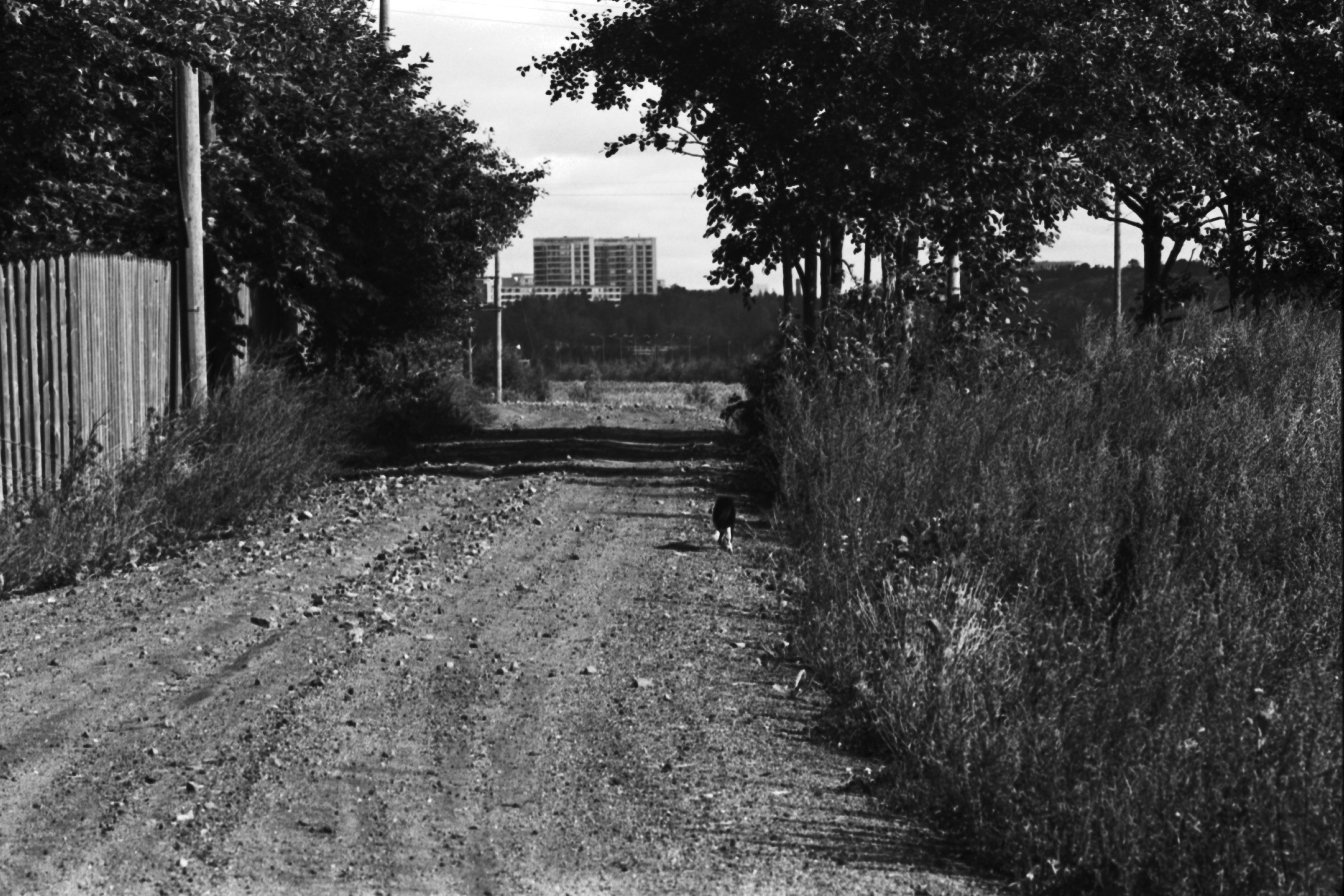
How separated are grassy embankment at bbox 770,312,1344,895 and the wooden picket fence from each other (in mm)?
4595

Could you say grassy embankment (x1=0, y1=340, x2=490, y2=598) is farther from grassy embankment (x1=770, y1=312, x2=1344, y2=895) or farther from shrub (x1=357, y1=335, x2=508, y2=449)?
grassy embankment (x1=770, y1=312, x2=1344, y2=895)

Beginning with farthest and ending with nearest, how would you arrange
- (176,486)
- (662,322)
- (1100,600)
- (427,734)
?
(662,322)
(176,486)
(1100,600)
(427,734)

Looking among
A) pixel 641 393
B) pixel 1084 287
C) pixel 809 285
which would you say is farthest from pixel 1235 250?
pixel 1084 287

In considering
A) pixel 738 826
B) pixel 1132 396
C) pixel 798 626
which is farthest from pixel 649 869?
pixel 1132 396

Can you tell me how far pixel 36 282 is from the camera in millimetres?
10070

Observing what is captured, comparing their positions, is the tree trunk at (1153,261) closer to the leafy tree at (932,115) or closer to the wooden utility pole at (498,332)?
the leafy tree at (932,115)

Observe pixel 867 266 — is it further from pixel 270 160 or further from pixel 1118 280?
pixel 1118 280

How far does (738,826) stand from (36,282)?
6667 millimetres

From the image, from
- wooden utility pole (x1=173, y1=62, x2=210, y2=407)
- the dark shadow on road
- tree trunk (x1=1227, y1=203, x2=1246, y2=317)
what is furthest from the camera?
tree trunk (x1=1227, y1=203, x2=1246, y2=317)

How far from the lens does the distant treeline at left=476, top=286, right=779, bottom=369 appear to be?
3324 inches

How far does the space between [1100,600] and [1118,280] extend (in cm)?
3175

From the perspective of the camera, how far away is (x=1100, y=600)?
6984mm

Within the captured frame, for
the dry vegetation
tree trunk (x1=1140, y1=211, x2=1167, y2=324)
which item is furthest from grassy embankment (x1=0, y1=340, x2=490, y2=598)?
the dry vegetation

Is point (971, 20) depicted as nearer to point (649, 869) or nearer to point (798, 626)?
point (798, 626)
